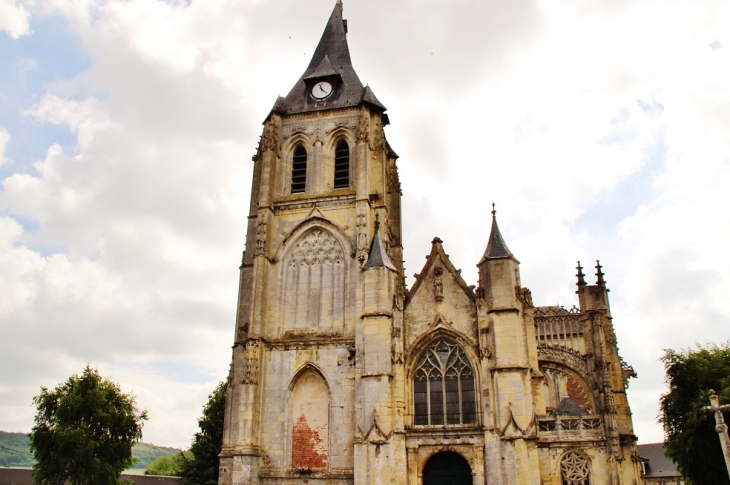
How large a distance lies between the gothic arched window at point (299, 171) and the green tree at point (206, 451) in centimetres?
1012

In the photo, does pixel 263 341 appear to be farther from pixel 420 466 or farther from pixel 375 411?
pixel 420 466

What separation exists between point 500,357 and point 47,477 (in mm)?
18742

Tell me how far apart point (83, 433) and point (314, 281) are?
1106 centimetres

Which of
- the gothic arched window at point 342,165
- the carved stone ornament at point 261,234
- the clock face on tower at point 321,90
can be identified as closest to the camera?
the carved stone ornament at point 261,234

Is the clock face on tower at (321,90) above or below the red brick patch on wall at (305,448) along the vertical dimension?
above

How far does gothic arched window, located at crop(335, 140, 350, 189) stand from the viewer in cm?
2642

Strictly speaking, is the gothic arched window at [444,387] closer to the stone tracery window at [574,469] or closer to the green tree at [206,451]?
the stone tracery window at [574,469]

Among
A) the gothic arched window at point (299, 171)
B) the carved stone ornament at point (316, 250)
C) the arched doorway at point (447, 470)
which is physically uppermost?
the gothic arched window at point (299, 171)

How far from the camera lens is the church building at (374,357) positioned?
1994 cm

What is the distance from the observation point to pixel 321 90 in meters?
28.7

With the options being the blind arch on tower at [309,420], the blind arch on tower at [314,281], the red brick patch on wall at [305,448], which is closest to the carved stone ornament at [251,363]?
the blind arch on tower at [309,420]

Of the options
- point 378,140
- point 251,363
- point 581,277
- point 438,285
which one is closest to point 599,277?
point 581,277

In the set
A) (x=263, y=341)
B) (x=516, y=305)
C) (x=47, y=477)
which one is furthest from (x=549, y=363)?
(x=47, y=477)

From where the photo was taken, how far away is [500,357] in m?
20.5
